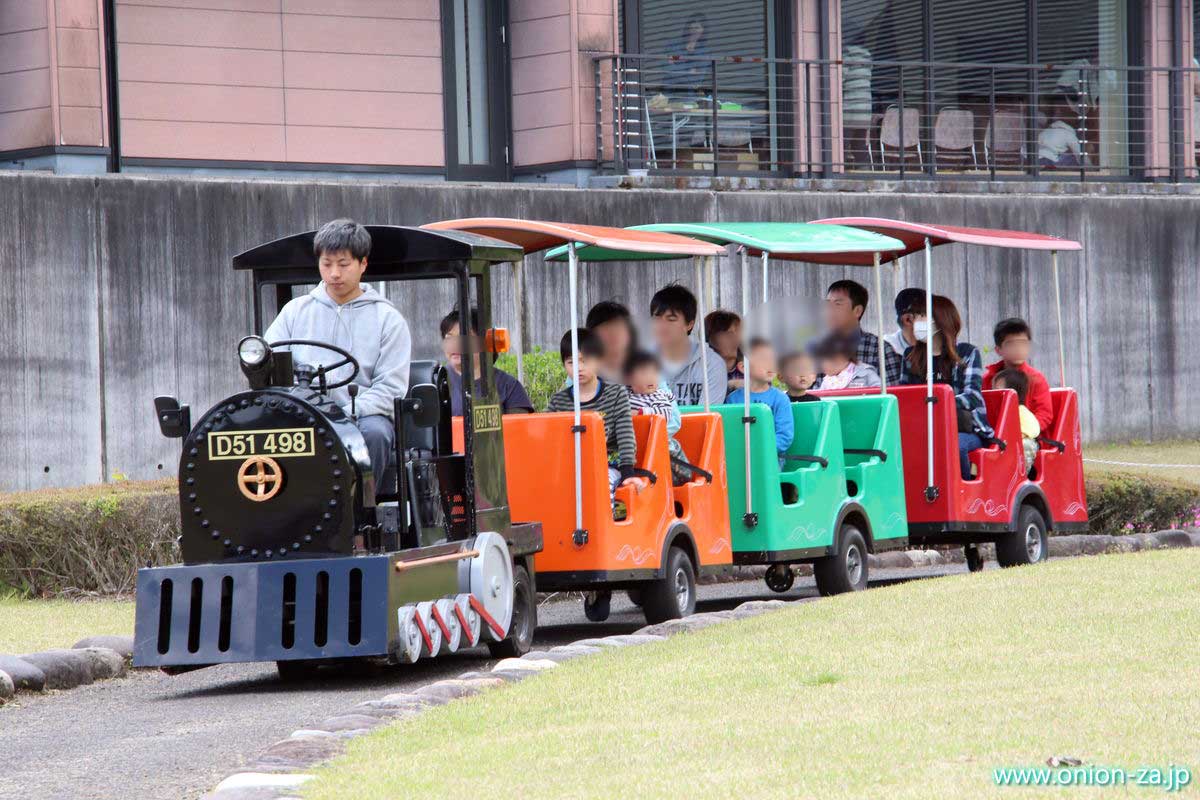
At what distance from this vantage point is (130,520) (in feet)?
38.6

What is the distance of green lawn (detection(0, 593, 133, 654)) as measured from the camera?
9883 millimetres

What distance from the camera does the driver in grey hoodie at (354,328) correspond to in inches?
346

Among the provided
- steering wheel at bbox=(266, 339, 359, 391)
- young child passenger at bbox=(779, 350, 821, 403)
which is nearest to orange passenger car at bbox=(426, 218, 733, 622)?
steering wheel at bbox=(266, 339, 359, 391)

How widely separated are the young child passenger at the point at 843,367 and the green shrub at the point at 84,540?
4439 millimetres

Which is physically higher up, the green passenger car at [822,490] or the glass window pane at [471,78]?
the glass window pane at [471,78]

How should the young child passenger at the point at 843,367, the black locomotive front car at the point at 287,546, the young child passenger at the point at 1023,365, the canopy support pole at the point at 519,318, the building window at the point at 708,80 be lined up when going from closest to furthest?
1. the black locomotive front car at the point at 287,546
2. the canopy support pole at the point at 519,318
3. the young child passenger at the point at 843,367
4. the young child passenger at the point at 1023,365
5. the building window at the point at 708,80

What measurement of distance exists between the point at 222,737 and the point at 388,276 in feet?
9.28

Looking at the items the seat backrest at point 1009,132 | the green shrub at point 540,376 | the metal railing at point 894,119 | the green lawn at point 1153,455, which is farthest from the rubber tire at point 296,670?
the seat backrest at point 1009,132

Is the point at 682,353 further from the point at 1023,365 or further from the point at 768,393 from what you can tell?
the point at 1023,365

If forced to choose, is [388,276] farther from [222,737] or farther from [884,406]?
[884,406]

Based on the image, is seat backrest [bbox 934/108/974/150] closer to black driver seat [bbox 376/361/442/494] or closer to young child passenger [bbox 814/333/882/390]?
young child passenger [bbox 814/333/882/390]

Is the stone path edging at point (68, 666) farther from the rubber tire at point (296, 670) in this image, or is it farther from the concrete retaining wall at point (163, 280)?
the concrete retaining wall at point (163, 280)

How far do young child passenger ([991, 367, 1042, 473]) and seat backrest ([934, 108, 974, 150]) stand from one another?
31.4ft

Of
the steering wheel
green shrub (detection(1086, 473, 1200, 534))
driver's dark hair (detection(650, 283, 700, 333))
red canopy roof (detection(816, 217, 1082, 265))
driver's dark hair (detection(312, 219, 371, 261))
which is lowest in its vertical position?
green shrub (detection(1086, 473, 1200, 534))
